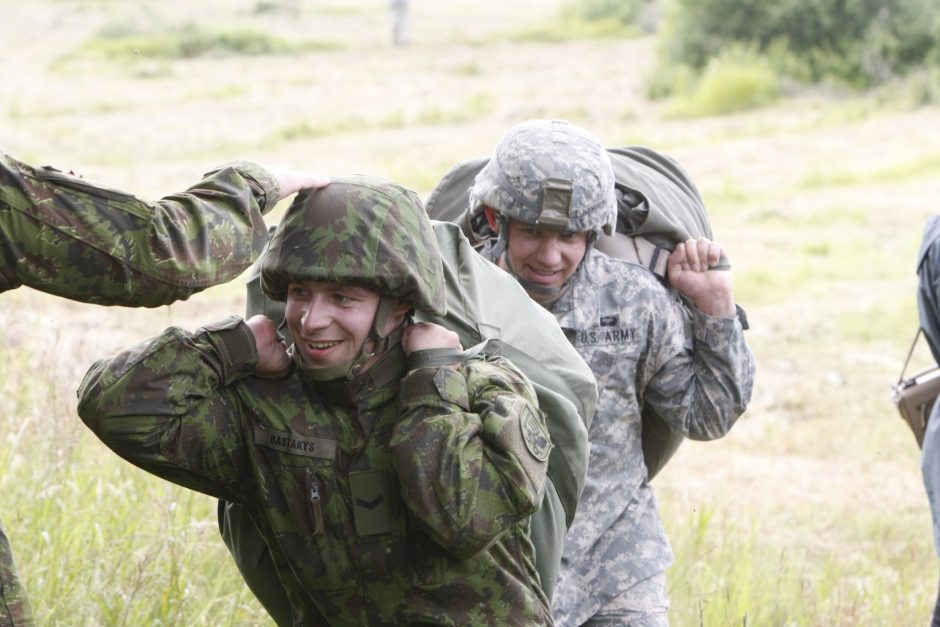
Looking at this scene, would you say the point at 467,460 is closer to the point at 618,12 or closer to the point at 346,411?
the point at 346,411

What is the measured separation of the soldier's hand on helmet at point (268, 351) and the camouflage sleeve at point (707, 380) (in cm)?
145

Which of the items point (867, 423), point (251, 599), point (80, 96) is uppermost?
point (251, 599)

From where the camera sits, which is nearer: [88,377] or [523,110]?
[88,377]

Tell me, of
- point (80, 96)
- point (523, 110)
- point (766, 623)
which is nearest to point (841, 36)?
point (523, 110)

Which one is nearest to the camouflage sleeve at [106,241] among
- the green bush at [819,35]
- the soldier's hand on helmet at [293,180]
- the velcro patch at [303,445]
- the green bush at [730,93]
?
the soldier's hand on helmet at [293,180]

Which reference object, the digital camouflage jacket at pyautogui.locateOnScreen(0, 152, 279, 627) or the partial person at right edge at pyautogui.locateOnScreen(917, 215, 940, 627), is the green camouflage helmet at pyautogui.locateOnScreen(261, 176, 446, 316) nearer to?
the digital camouflage jacket at pyautogui.locateOnScreen(0, 152, 279, 627)

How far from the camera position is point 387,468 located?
293 centimetres

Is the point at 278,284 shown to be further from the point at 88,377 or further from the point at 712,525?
the point at 712,525

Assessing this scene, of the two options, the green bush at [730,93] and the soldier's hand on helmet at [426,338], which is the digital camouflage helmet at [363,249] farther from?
the green bush at [730,93]

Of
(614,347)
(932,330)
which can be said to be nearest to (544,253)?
(614,347)

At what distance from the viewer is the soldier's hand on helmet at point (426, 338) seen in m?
2.96

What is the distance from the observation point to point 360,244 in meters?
2.87

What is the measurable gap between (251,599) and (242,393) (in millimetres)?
1726

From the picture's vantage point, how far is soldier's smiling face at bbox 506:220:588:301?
3920 millimetres
